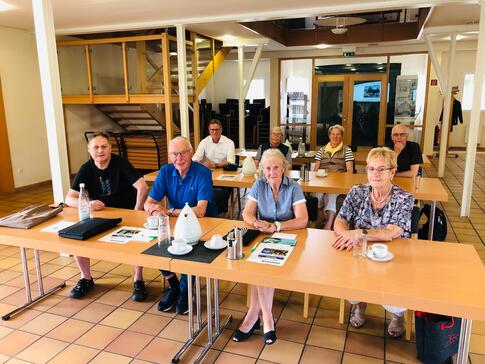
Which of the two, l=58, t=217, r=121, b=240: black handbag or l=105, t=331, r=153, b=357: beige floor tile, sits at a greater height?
l=58, t=217, r=121, b=240: black handbag

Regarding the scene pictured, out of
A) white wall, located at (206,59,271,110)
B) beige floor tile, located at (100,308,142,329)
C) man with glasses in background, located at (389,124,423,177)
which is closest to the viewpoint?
beige floor tile, located at (100,308,142,329)

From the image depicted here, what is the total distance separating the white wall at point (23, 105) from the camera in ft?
20.3

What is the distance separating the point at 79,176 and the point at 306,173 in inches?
82.1

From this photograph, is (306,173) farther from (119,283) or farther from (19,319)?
(19,319)

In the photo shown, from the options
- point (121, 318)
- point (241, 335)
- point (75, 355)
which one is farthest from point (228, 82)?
point (75, 355)

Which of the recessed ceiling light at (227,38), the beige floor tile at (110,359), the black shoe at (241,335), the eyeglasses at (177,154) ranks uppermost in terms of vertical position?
the recessed ceiling light at (227,38)

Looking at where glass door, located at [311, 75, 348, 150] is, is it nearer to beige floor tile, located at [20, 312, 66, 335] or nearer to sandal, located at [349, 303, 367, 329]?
sandal, located at [349, 303, 367, 329]

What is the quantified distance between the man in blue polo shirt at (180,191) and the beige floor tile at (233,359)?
0.56 meters

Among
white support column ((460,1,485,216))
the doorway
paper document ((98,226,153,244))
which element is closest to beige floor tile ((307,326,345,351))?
paper document ((98,226,153,244))

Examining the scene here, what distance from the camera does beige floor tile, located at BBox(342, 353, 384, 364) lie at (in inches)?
87.0

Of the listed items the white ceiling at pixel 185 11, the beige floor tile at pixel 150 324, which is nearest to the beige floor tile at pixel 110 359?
the beige floor tile at pixel 150 324

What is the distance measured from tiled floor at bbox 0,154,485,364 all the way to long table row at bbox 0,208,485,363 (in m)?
0.66

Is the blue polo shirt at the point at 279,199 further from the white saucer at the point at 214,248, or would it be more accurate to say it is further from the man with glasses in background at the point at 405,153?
the man with glasses in background at the point at 405,153

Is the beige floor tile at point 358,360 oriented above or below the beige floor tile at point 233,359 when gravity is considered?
above
